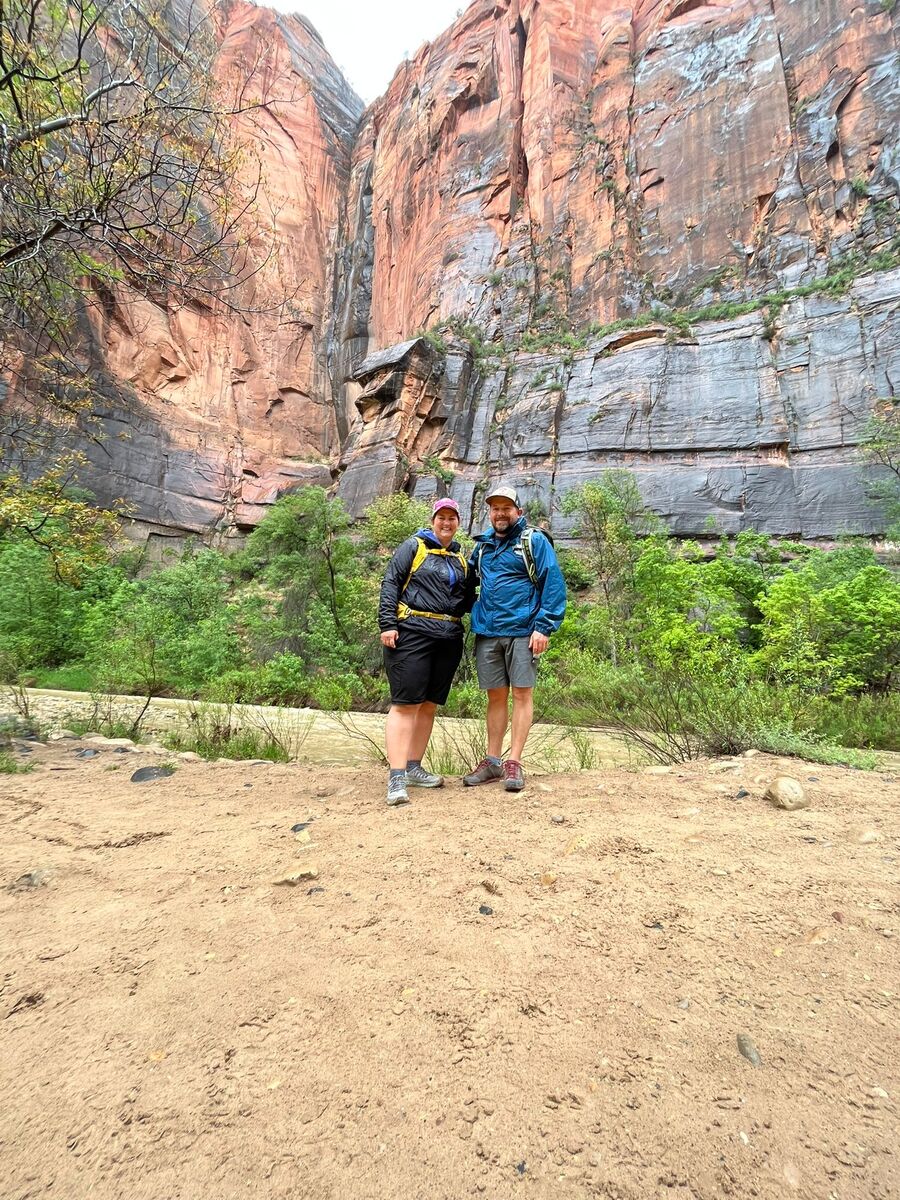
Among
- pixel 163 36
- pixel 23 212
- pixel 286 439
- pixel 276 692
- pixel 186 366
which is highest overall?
pixel 186 366

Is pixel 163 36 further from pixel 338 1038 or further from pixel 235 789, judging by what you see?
pixel 338 1038

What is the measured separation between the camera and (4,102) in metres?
3.38

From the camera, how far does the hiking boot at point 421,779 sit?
3059 mm

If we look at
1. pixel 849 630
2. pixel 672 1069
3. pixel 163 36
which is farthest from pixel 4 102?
pixel 849 630

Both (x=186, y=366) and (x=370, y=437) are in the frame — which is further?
(x=186, y=366)

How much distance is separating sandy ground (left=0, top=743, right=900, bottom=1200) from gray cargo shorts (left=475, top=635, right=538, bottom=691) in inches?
38.2

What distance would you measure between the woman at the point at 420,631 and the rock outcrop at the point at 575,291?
18.0 meters

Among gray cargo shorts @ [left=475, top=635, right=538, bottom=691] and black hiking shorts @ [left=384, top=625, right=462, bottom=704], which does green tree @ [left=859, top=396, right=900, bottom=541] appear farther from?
black hiking shorts @ [left=384, top=625, right=462, bottom=704]

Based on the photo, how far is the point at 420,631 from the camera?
3020 mm

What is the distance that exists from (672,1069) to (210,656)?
1207 centimetres

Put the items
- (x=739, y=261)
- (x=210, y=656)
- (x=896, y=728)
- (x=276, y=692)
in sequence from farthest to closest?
(x=739, y=261)
(x=210, y=656)
(x=276, y=692)
(x=896, y=728)

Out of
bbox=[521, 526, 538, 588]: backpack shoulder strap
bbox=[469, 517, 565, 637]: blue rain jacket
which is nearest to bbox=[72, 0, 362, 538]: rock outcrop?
bbox=[469, 517, 565, 637]: blue rain jacket

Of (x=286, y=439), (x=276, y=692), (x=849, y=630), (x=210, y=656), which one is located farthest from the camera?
(x=286, y=439)

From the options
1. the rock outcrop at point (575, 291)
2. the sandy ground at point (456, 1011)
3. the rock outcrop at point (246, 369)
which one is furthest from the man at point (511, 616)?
the rock outcrop at point (246, 369)
